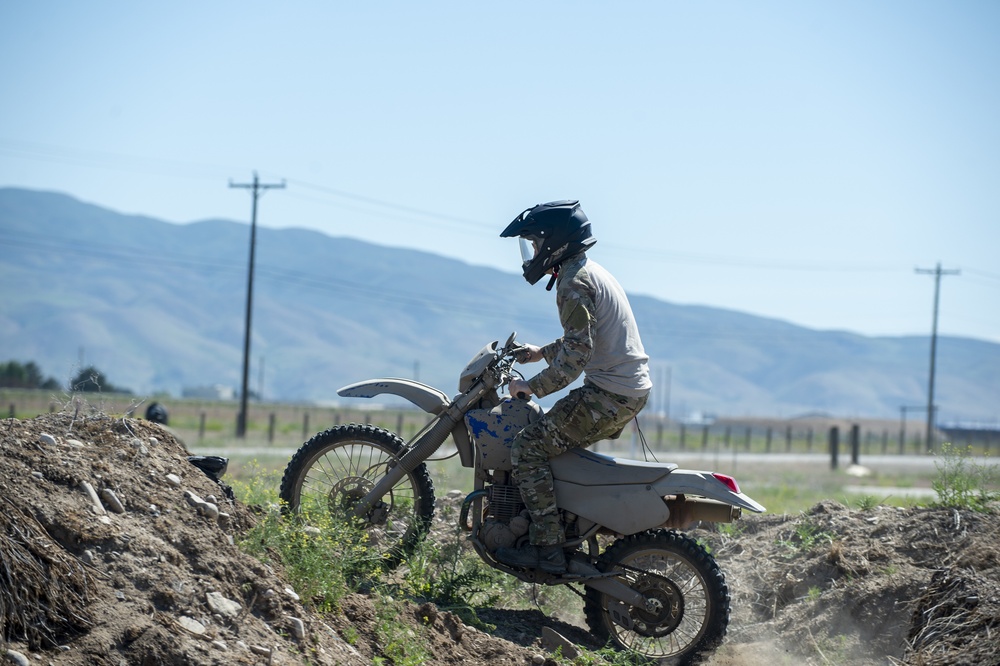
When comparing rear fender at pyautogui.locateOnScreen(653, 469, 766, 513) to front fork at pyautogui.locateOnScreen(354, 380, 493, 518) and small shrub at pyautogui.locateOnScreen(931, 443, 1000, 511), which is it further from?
small shrub at pyautogui.locateOnScreen(931, 443, 1000, 511)

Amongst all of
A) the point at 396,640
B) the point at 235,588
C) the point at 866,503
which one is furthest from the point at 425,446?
the point at 866,503

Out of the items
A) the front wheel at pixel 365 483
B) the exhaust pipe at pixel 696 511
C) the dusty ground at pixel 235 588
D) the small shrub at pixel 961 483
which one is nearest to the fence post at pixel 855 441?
the small shrub at pixel 961 483

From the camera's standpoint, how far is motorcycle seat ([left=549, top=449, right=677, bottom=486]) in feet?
23.1

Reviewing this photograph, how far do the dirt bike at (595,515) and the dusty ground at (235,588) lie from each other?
1.17ft

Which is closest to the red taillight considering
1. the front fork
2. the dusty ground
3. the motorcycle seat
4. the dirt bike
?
the dirt bike

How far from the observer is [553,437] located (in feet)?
22.8

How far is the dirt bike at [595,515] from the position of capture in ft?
22.8

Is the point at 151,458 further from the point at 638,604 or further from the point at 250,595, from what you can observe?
the point at 638,604

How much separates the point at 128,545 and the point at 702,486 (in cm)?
360

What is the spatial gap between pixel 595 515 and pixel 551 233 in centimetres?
188

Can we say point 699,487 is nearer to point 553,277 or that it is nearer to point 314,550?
point 553,277

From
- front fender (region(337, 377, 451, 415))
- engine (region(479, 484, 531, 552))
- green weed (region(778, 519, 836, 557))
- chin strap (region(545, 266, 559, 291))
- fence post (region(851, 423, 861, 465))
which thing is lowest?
fence post (region(851, 423, 861, 465))

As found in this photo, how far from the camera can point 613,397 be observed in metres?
6.91

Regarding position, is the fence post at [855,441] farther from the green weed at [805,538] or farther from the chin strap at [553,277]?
the chin strap at [553,277]
